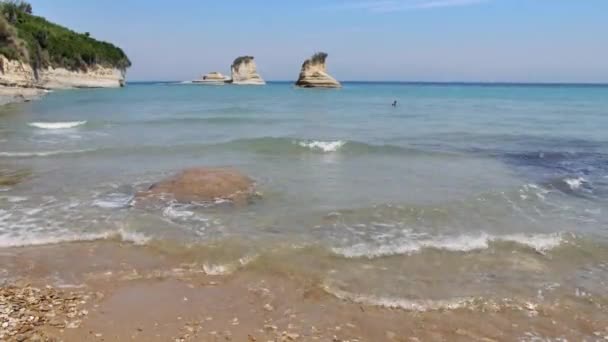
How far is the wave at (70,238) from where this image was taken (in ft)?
25.5

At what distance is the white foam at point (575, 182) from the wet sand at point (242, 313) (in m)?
7.33

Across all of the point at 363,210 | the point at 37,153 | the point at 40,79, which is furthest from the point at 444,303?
the point at 40,79

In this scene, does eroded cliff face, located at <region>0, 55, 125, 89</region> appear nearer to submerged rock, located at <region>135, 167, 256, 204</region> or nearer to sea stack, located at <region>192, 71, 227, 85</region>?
sea stack, located at <region>192, 71, 227, 85</region>

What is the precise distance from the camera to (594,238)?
837cm

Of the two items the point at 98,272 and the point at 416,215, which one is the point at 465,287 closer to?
the point at 416,215

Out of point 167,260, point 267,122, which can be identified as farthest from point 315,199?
point 267,122

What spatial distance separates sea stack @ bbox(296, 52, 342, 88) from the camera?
320ft

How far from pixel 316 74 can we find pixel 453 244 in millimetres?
92148

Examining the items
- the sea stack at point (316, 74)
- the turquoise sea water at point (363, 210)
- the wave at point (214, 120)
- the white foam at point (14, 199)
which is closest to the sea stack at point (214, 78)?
the sea stack at point (316, 74)

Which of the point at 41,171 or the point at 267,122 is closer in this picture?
the point at 41,171

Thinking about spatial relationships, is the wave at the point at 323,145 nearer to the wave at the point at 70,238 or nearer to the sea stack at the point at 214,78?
the wave at the point at 70,238

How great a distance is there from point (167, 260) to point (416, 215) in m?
5.07

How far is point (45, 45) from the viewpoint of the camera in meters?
77.9

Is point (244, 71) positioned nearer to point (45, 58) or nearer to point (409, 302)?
point (45, 58)
